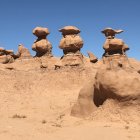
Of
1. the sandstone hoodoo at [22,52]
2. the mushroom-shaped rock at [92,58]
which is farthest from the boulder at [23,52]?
the mushroom-shaped rock at [92,58]

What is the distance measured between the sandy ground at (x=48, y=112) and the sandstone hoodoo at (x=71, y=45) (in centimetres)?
312

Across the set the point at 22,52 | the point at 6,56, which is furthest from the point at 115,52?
the point at 6,56

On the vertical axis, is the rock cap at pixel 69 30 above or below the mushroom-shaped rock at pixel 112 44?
above

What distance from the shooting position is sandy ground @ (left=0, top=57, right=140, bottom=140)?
10.9 m

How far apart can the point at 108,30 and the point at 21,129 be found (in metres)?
28.9

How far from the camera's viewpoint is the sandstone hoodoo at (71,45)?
3409 cm

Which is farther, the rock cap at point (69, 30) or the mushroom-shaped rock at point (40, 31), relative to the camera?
the mushroom-shaped rock at point (40, 31)

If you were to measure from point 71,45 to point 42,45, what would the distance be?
4522 millimetres

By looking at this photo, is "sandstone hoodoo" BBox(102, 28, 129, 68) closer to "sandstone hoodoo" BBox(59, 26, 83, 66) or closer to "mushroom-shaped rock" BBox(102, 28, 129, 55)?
"mushroom-shaped rock" BBox(102, 28, 129, 55)

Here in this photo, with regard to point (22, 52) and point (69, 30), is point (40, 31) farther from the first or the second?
point (22, 52)

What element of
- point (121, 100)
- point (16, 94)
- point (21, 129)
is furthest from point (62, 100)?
point (21, 129)

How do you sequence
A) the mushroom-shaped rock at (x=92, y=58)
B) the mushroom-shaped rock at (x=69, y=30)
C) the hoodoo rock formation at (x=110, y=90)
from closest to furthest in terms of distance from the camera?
the hoodoo rock formation at (x=110, y=90) < the mushroom-shaped rock at (x=69, y=30) < the mushroom-shaped rock at (x=92, y=58)

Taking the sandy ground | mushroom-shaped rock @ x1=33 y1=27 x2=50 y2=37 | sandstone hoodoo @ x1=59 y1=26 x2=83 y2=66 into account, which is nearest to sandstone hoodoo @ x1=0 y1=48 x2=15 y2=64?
the sandy ground

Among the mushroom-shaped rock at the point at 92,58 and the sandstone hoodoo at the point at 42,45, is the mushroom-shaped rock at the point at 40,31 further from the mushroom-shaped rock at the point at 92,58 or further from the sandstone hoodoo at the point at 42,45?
the mushroom-shaped rock at the point at 92,58
